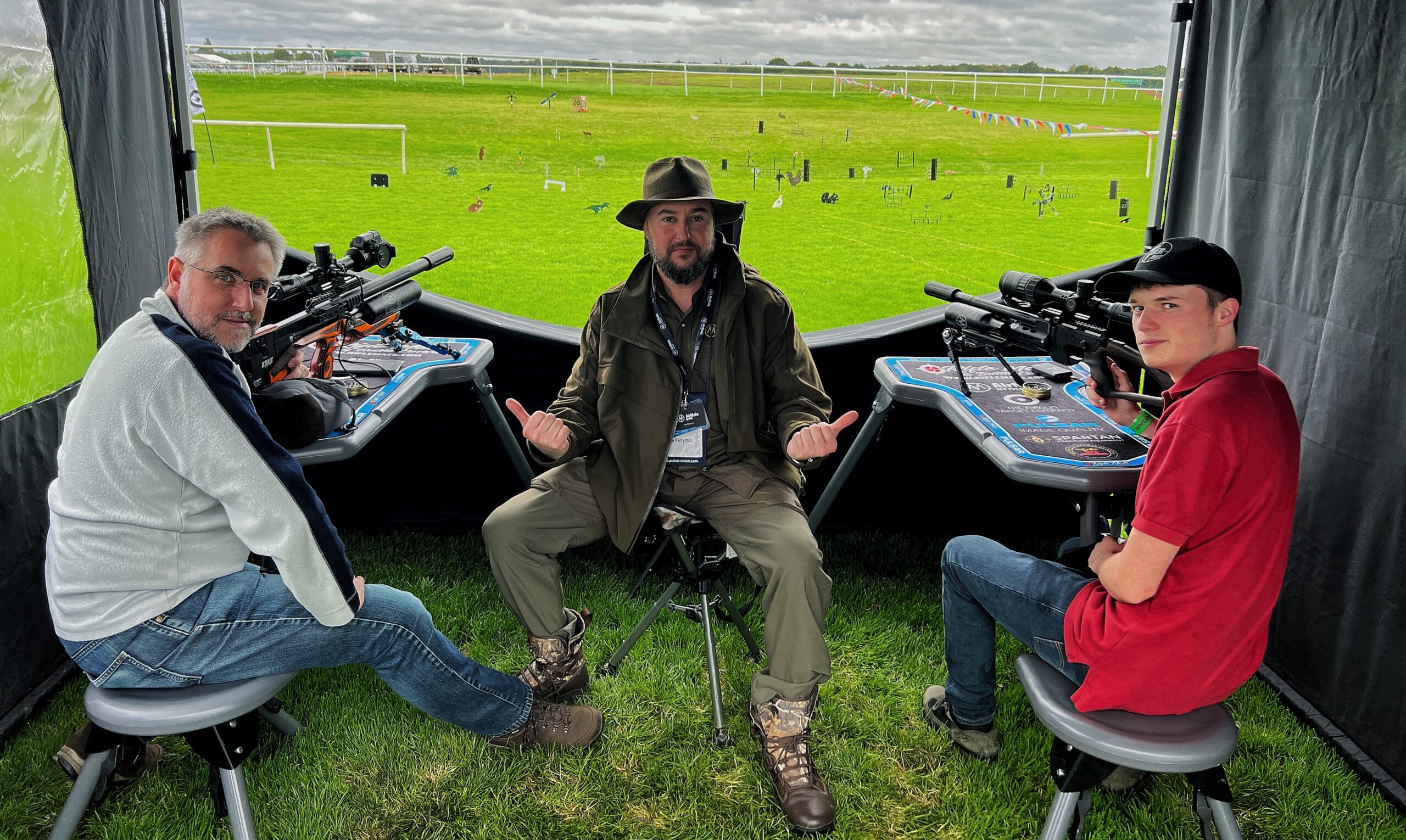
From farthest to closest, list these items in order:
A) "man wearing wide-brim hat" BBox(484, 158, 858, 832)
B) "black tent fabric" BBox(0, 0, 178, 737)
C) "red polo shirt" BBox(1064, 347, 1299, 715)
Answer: "man wearing wide-brim hat" BBox(484, 158, 858, 832) < "black tent fabric" BBox(0, 0, 178, 737) < "red polo shirt" BBox(1064, 347, 1299, 715)

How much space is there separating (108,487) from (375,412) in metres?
0.69

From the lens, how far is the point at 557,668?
237 cm

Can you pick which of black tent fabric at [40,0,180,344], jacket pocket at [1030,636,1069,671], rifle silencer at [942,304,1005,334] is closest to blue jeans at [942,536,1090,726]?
jacket pocket at [1030,636,1069,671]

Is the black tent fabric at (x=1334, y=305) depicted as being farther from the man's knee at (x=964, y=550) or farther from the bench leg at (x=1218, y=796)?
the man's knee at (x=964, y=550)

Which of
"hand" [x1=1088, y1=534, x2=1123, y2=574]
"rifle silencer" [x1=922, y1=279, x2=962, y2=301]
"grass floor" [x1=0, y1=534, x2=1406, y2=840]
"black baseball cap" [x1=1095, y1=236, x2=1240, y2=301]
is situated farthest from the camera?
"rifle silencer" [x1=922, y1=279, x2=962, y2=301]

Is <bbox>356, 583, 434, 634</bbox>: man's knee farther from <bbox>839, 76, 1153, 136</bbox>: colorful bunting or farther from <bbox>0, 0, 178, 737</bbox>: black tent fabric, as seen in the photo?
<bbox>839, 76, 1153, 136</bbox>: colorful bunting

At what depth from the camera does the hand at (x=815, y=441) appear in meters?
2.12

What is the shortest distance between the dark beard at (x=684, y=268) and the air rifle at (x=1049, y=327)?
0.76 metres

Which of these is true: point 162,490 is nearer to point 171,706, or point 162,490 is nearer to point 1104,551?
point 171,706

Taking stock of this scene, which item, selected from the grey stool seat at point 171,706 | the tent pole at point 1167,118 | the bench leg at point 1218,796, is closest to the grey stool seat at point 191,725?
the grey stool seat at point 171,706

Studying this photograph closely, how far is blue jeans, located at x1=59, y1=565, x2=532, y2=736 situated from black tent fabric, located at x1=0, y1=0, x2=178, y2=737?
82 cm

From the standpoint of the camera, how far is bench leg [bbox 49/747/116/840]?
1.64 m

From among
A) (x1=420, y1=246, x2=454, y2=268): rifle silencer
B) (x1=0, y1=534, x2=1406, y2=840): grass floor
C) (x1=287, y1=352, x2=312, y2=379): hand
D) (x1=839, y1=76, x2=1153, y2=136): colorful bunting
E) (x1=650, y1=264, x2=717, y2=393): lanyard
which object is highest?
(x1=839, y1=76, x2=1153, y2=136): colorful bunting

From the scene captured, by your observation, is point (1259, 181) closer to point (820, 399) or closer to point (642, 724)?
point (820, 399)
